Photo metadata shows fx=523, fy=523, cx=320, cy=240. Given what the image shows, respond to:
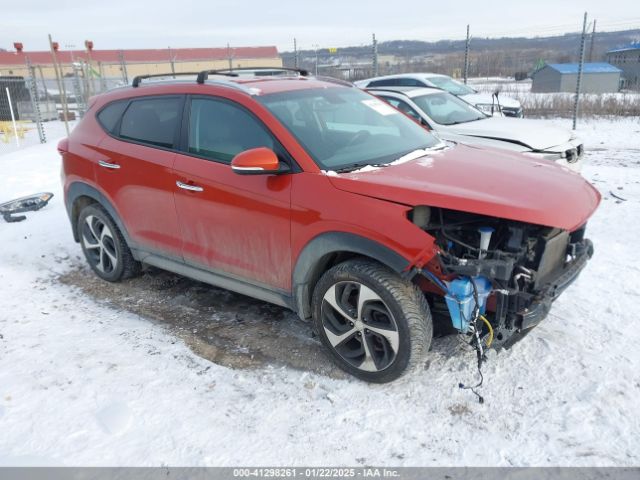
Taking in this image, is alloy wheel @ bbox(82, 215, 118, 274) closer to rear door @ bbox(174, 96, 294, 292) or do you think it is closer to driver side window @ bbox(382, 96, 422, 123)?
rear door @ bbox(174, 96, 294, 292)

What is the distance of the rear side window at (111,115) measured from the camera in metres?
4.64

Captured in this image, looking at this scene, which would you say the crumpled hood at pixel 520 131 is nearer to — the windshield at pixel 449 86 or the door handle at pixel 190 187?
the door handle at pixel 190 187

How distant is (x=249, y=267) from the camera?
12.1 ft

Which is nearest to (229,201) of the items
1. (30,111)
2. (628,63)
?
(30,111)

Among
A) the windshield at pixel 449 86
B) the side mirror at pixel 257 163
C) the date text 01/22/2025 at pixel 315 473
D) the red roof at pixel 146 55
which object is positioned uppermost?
the red roof at pixel 146 55

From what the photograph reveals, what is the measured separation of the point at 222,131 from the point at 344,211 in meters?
1.27

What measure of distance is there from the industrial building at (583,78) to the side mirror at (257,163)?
27.9 meters

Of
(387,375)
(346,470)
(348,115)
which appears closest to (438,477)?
(346,470)

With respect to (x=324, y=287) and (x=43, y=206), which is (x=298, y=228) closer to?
(x=324, y=287)

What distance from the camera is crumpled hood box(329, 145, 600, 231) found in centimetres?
278

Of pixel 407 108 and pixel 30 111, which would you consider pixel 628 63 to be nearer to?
pixel 407 108

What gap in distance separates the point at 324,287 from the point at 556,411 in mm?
1489

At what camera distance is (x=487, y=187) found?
2.99 m

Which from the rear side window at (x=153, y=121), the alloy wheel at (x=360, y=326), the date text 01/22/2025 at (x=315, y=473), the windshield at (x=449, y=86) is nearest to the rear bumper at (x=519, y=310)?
the alloy wheel at (x=360, y=326)
